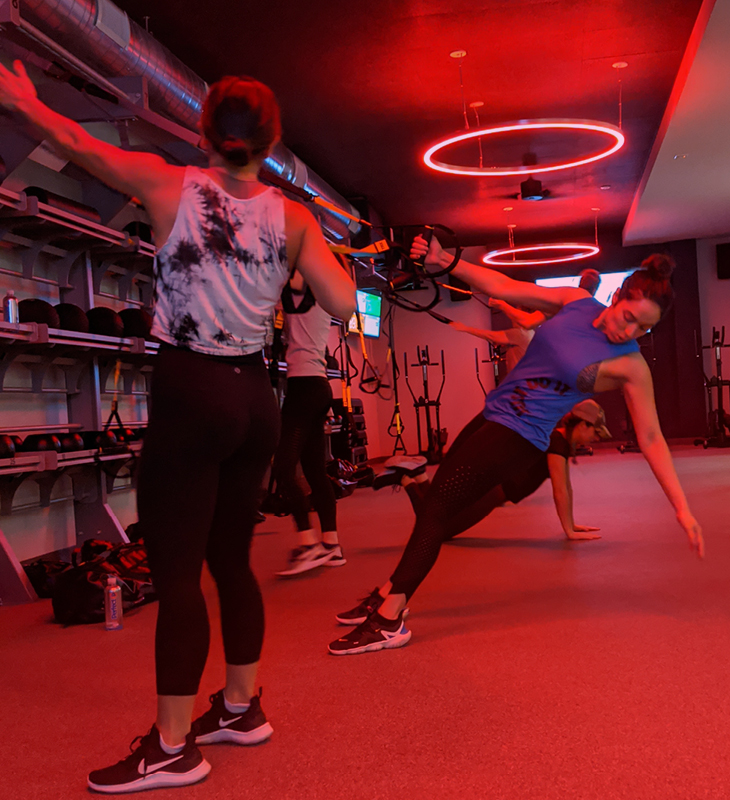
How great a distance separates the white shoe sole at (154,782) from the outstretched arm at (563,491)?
3.09 metres

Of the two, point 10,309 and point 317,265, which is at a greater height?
point 10,309

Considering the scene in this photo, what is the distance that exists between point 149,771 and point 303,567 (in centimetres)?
224

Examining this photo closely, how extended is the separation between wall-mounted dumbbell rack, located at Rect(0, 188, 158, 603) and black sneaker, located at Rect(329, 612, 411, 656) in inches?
78.6

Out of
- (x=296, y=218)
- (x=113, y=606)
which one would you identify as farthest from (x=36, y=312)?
(x=296, y=218)

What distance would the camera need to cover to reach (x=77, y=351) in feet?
15.0

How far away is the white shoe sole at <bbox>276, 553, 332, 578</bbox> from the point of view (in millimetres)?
3865

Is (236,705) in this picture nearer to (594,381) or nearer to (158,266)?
(158,266)

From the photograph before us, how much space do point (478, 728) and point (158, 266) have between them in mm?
1310

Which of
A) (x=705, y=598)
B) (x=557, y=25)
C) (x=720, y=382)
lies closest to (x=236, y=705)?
(x=705, y=598)

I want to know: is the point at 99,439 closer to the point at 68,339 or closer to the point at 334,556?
the point at 68,339

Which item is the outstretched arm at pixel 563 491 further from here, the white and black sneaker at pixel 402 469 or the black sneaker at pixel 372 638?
the black sneaker at pixel 372 638

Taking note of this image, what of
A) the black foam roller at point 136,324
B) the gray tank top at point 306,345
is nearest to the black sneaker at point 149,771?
the gray tank top at point 306,345

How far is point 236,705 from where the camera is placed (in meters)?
1.88

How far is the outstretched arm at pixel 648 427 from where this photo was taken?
2.57 metres
